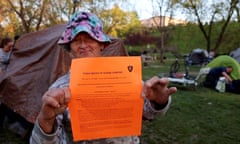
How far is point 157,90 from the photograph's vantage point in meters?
1.28

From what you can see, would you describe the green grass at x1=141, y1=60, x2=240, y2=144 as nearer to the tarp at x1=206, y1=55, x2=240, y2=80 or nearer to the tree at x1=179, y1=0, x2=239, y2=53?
the tarp at x1=206, y1=55, x2=240, y2=80

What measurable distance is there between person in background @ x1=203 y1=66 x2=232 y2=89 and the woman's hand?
9481 millimetres

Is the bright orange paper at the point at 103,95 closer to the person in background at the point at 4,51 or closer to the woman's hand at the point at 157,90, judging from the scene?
the woman's hand at the point at 157,90

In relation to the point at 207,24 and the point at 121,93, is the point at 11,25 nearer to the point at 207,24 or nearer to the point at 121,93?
the point at 207,24

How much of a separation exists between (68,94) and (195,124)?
5.17 metres

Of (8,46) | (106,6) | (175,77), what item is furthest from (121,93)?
(106,6)

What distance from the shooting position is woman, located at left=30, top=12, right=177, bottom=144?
115cm

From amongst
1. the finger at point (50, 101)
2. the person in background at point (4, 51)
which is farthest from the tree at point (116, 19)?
the finger at point (50, 101)

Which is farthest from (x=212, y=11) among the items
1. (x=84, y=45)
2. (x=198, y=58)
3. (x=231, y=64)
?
(x=84, y=45)

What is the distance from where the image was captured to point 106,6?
30.5 meters

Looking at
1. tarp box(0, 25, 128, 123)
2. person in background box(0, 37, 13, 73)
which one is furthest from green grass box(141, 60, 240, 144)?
person in background box(0, 37, 13, 73)

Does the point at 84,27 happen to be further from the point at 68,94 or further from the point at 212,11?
the point at 212,11

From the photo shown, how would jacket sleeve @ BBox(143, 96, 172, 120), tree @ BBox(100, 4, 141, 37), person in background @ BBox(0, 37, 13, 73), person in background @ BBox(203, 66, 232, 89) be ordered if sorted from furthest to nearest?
tree @ BBox(100, 4, 141, 37)
person in background @ BBox(203, 66, 232, 89)
person in background @ BBox(0, 37, 13, 73)
jacket sleeve @ BBox(143, 96, 172, 120)

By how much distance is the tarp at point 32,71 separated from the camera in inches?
191
